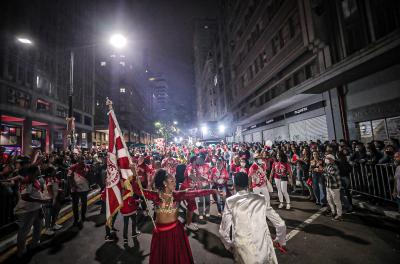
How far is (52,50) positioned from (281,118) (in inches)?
1372

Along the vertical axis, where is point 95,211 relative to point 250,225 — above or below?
below

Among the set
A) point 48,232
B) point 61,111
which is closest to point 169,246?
point 48,232

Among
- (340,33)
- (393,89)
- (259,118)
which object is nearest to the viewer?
(393,89)

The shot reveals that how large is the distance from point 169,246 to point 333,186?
18.4 ft

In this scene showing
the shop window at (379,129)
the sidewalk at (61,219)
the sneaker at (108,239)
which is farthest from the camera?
the shop window at (379,129)

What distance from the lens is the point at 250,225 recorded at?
120 inches

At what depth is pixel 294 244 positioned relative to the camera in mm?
4910

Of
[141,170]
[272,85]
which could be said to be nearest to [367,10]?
[272,85]

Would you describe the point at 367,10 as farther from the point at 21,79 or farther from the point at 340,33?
the point at 21,79

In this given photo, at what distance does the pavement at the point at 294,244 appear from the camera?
4.39 meters

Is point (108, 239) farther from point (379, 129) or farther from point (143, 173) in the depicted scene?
point (379, 129)

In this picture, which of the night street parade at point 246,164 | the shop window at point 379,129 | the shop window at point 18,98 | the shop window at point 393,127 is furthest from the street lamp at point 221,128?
the shop window at point 393,127

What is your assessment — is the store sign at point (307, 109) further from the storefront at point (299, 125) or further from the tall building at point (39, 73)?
the tall building at point (39, 73)

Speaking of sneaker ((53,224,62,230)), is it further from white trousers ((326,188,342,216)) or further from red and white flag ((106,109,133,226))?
white trousers ((326,188,342,216))
